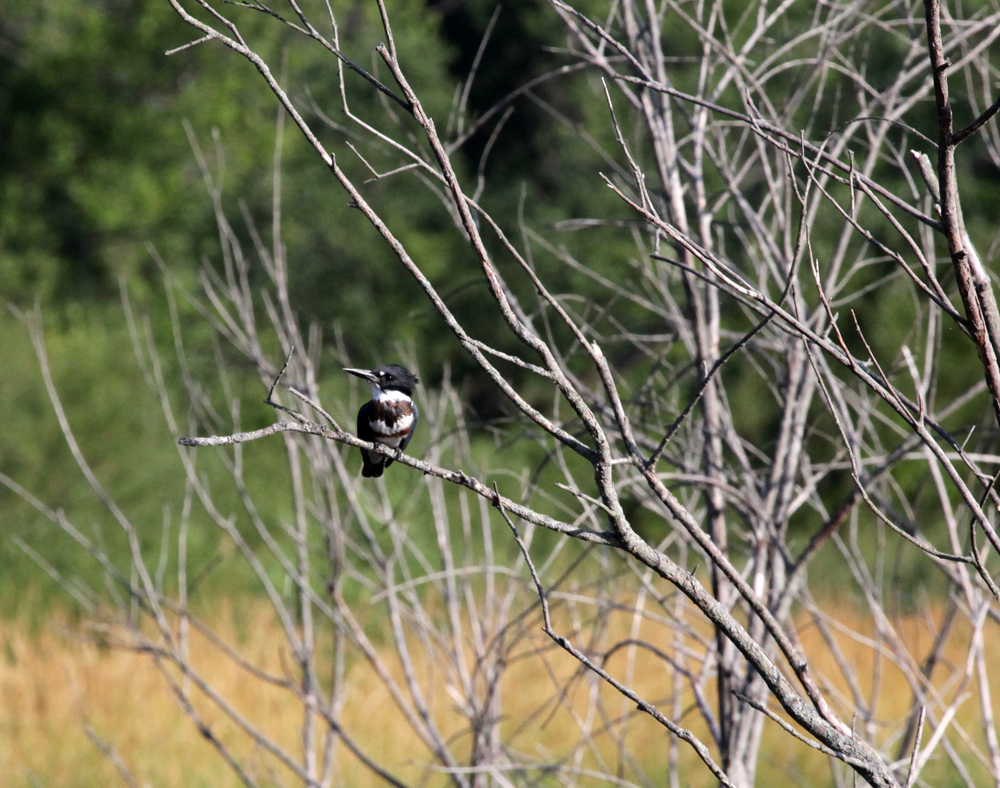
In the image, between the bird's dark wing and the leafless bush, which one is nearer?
the leafless bush

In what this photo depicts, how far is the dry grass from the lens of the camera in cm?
754

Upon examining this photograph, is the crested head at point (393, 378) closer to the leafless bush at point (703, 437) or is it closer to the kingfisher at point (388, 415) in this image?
the kingfisher at point (388, 415)

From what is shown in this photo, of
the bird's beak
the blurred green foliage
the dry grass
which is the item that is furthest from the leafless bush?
the blurred green foliage

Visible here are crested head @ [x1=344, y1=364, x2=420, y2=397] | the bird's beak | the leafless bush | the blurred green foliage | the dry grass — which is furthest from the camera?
the blurred green foliage

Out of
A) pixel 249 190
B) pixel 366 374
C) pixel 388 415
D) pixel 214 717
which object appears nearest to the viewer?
pixel 366 374

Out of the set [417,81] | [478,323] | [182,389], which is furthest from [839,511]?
[417,81]

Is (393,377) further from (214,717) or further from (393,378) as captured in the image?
(214,717)

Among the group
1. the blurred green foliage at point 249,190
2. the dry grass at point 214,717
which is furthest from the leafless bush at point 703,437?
the blurred green foliage at point 249,190

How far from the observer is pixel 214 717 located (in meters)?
8.45

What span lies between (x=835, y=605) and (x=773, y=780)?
3.22 metres

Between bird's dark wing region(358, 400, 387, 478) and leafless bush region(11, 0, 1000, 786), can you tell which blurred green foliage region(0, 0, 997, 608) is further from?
bird's dark wing region(358, 400, 387, 478)

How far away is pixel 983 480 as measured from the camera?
1616 mm

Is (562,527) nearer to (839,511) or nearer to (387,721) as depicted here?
(839,511)

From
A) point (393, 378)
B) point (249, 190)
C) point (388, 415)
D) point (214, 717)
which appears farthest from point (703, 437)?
point (249, 190)
